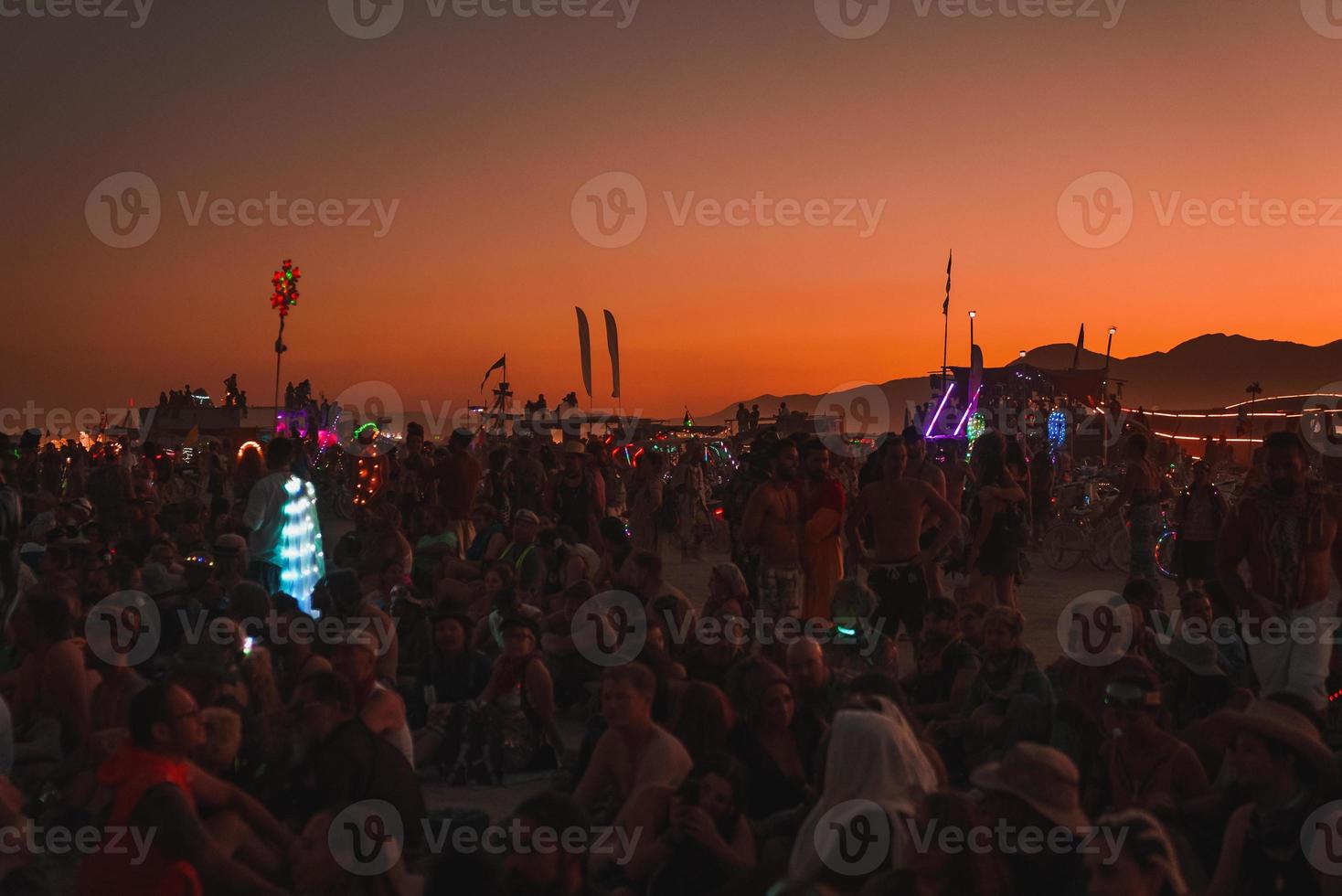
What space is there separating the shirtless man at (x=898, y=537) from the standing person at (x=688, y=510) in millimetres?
9194

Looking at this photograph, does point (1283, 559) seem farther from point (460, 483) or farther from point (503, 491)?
point (503, 491)

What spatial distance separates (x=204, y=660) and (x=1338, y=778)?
4885mm

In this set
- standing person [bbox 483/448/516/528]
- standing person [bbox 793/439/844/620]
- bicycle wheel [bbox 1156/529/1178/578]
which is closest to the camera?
standing person [bbox 793/439/844/620]

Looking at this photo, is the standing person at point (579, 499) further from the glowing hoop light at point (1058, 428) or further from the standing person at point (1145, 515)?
the glowing hoop light at point (1058, 428)

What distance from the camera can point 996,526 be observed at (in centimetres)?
906

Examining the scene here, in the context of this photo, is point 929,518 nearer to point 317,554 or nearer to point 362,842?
point 317,554

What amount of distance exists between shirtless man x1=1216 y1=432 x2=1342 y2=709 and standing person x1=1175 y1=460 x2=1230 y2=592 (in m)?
5.11

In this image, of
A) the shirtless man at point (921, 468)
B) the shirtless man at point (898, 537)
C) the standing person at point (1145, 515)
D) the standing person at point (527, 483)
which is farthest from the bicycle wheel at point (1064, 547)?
the shirtless man at point (898, 537)

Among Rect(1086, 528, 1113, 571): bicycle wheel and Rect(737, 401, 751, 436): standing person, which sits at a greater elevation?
Rect(737, 401, 751, 436): standing person

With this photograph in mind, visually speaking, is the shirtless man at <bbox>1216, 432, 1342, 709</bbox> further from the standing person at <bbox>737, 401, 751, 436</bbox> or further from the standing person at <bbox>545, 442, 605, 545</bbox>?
the standing person at <bbox>737, 401, 751, 436</bbox>

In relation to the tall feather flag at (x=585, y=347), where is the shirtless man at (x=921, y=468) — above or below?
below

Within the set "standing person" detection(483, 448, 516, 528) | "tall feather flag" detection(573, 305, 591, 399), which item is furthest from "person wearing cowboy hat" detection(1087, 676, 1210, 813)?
"tall feather flag" detection(573, 305, 591, 399)

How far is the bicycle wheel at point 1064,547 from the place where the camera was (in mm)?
15930

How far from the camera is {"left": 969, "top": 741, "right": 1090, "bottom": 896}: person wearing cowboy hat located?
3467 mm
